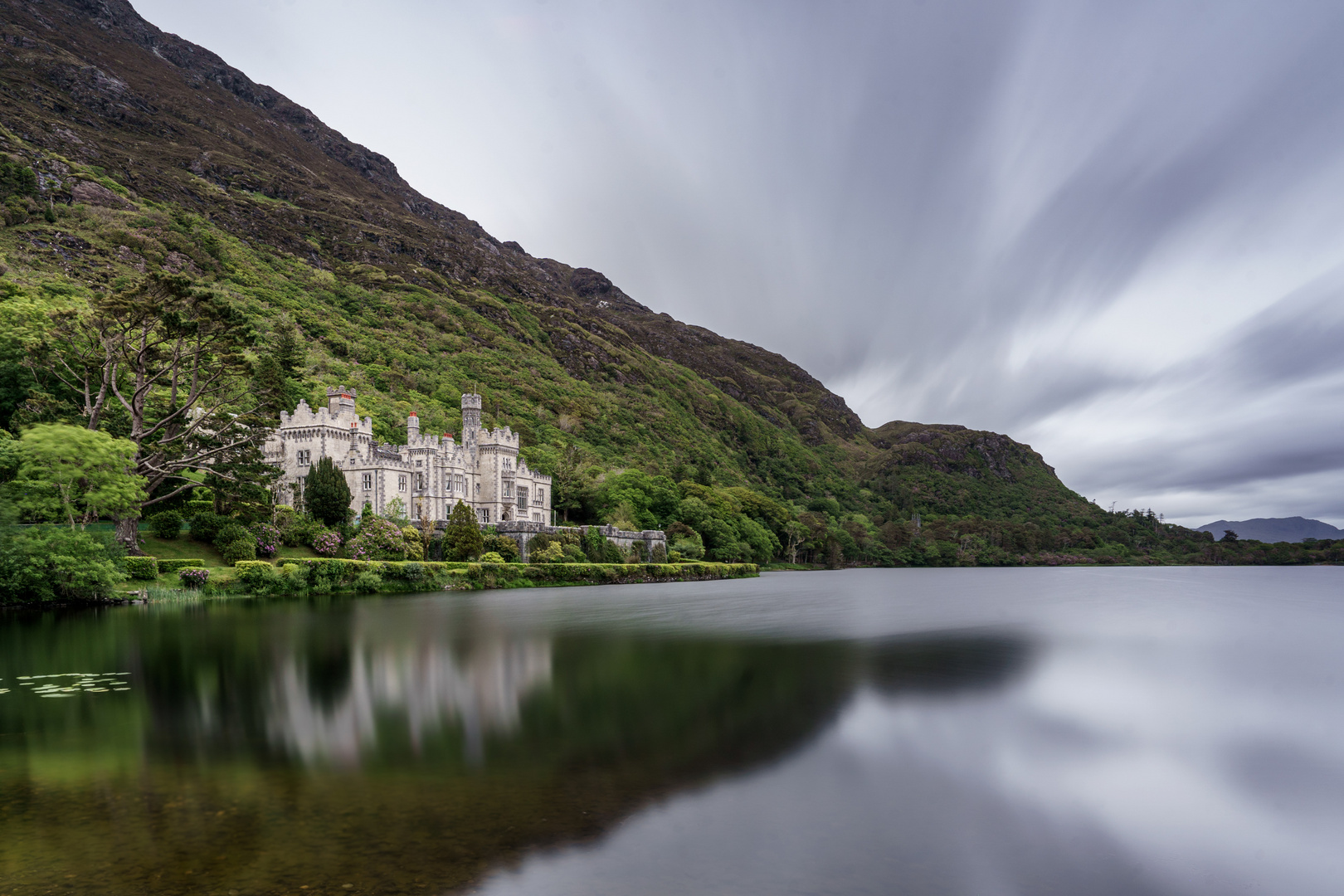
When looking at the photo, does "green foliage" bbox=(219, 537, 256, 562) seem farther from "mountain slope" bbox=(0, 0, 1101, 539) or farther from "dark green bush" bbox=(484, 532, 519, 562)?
"dark green bush" bbox=(484, 532, 519, 562)

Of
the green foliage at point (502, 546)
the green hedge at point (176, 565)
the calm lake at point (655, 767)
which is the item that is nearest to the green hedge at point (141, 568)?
the green hedge at point (176, 565)

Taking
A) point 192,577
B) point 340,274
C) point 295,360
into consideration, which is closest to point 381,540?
point 192,577

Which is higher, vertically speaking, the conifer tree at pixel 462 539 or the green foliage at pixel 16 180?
the green foliage at pixel 16 180

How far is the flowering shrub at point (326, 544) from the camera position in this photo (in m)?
41.0

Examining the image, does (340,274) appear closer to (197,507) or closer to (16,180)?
(16,180)

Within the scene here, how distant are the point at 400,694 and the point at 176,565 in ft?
89.0

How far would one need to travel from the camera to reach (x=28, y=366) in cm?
3919

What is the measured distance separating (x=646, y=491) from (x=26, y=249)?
6494 centimetres

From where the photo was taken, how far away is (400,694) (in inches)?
498

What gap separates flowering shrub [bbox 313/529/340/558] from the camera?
135ft

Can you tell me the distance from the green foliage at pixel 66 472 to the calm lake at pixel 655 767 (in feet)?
42.6

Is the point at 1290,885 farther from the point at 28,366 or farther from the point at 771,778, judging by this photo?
the point at 28,366

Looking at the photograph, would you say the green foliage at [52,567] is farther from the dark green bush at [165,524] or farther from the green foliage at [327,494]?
the green foliage at [327,494]

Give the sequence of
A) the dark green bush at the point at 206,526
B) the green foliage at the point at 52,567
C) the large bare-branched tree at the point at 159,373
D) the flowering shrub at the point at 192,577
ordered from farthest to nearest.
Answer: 1. the dark green bush at the point at 206,526
2. the large bare-branched tree at the point at 159,373
3. the flowering shrub at the point at 192,577
4. the green foliage at the point at 52,567
